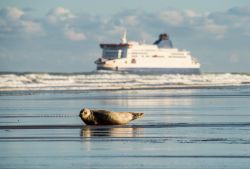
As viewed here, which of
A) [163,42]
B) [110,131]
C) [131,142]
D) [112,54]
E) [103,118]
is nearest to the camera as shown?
[131,142]

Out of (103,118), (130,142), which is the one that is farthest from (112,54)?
(130,142)

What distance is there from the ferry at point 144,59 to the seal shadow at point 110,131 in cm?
9553

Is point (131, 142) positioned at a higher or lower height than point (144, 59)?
lower

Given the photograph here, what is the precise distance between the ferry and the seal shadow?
95531mm

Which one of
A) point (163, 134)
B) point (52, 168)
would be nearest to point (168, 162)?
point (52, 168)

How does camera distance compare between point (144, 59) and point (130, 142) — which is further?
point (144, 59)

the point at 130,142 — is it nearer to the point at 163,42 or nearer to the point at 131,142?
the point at 131,142

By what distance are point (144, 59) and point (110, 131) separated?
10418 centimetres

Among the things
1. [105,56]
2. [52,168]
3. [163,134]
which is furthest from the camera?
[105,56]

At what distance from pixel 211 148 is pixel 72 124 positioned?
6716 millimetres

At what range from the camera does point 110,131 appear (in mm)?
17969

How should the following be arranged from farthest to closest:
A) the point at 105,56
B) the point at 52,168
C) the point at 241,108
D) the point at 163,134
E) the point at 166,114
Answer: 1. the point at 105,56
2. the point at 241,108
3. the point at 166,114
4. the point at 163,134
5. the point at 52,168

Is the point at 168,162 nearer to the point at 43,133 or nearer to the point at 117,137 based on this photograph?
the point at 117,137

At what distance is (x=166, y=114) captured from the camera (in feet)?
78.8
